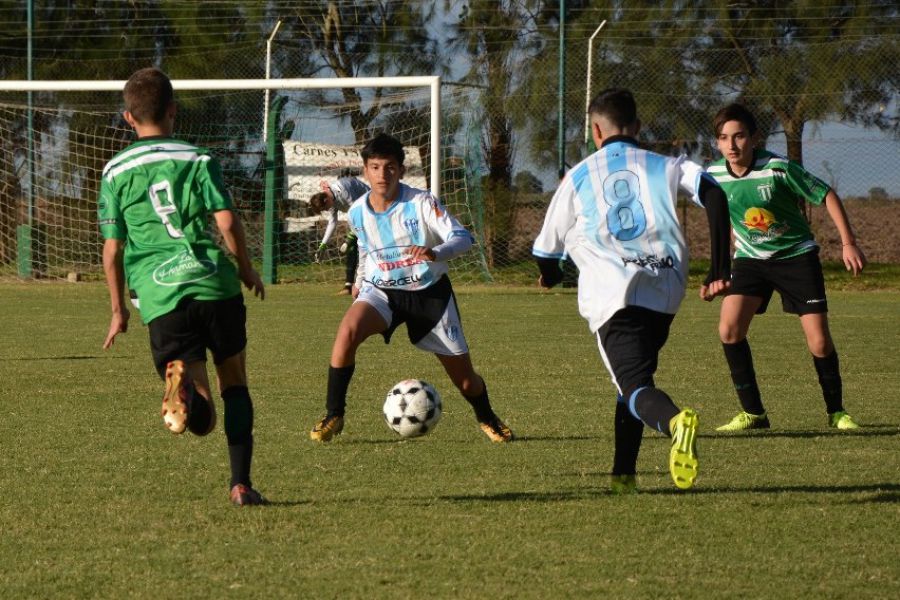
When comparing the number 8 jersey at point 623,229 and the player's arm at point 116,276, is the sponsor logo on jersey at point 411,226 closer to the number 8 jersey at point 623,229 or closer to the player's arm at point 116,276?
the number 8 jersey at point 623,229

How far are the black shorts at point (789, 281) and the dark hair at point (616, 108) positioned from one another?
264 cm

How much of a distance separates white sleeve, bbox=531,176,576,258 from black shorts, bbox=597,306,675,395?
34 centimetres

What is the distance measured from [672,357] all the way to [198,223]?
6580mm

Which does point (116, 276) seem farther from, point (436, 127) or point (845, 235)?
point (436, 127)

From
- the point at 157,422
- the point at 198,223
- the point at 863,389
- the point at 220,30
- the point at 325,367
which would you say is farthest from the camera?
the point at 220,30

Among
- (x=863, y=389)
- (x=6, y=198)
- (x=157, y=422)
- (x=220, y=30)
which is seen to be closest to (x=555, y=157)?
(x=220, y=30)

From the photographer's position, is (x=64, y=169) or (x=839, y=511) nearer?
(x=839, y=511)

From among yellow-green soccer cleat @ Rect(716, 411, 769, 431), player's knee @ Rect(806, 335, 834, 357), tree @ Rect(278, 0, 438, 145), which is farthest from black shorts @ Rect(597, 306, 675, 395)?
tree @ Rect(278, 0, 438, 145)

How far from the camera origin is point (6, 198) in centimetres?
2030

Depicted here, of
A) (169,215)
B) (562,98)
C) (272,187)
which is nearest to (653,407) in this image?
(169,215)

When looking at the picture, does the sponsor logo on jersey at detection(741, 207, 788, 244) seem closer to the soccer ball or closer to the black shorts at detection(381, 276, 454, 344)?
the black shorts at detection(381, 276, 454, 344)

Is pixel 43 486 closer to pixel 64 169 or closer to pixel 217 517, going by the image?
pixel 217 517

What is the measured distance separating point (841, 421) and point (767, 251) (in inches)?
40.0

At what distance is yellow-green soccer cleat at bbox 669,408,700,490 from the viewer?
4395 mm
